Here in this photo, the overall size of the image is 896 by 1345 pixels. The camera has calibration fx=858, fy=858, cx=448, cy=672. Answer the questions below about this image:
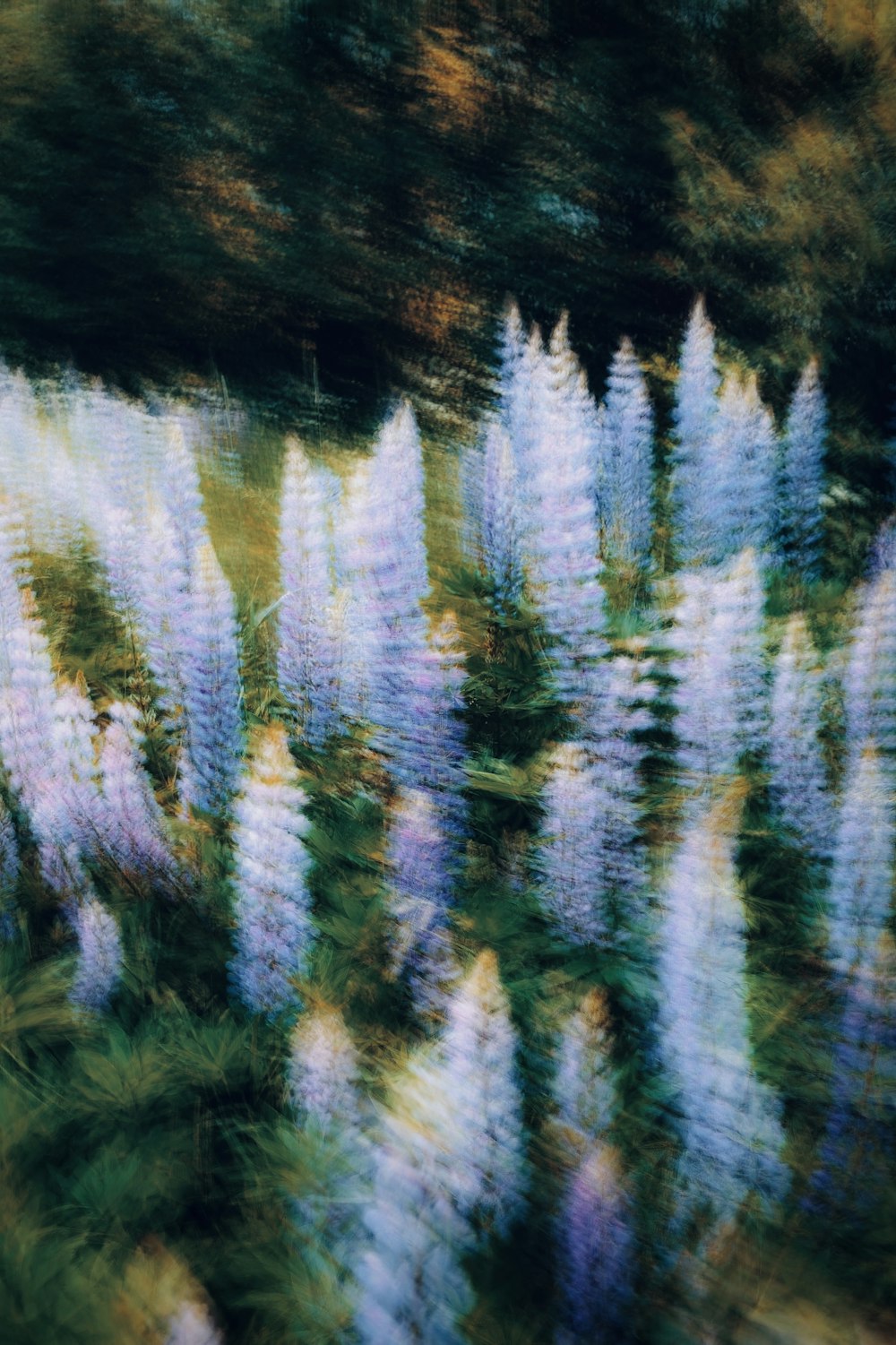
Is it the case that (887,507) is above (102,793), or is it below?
above

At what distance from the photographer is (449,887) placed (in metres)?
1.04

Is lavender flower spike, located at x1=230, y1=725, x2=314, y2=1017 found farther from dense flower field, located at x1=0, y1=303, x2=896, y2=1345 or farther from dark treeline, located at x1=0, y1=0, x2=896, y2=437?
dark treeline, located at x1=0, y1=0, x2=896, y2=437

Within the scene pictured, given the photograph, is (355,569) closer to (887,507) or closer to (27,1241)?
(27,1241)

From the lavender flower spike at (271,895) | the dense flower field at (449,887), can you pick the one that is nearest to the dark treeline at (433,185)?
the dense flower field at (449,887)

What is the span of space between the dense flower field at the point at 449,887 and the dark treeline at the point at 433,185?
7.0 inches

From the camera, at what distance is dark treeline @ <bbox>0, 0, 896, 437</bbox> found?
1.47 metres

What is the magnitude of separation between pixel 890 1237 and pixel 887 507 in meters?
1.16

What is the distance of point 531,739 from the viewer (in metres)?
1.23

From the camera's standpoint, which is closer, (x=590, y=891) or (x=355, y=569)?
(x=590, y=891)

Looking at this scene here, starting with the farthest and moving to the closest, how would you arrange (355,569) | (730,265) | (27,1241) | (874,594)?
(730,265), (355,569), (874,594), (27,1241)

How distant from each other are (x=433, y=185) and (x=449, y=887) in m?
1.27

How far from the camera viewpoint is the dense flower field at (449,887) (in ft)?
2.39

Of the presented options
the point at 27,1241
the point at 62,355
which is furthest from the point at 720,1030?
the point at 62,355

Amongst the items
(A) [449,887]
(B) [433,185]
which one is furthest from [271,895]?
(B) [433,185]
